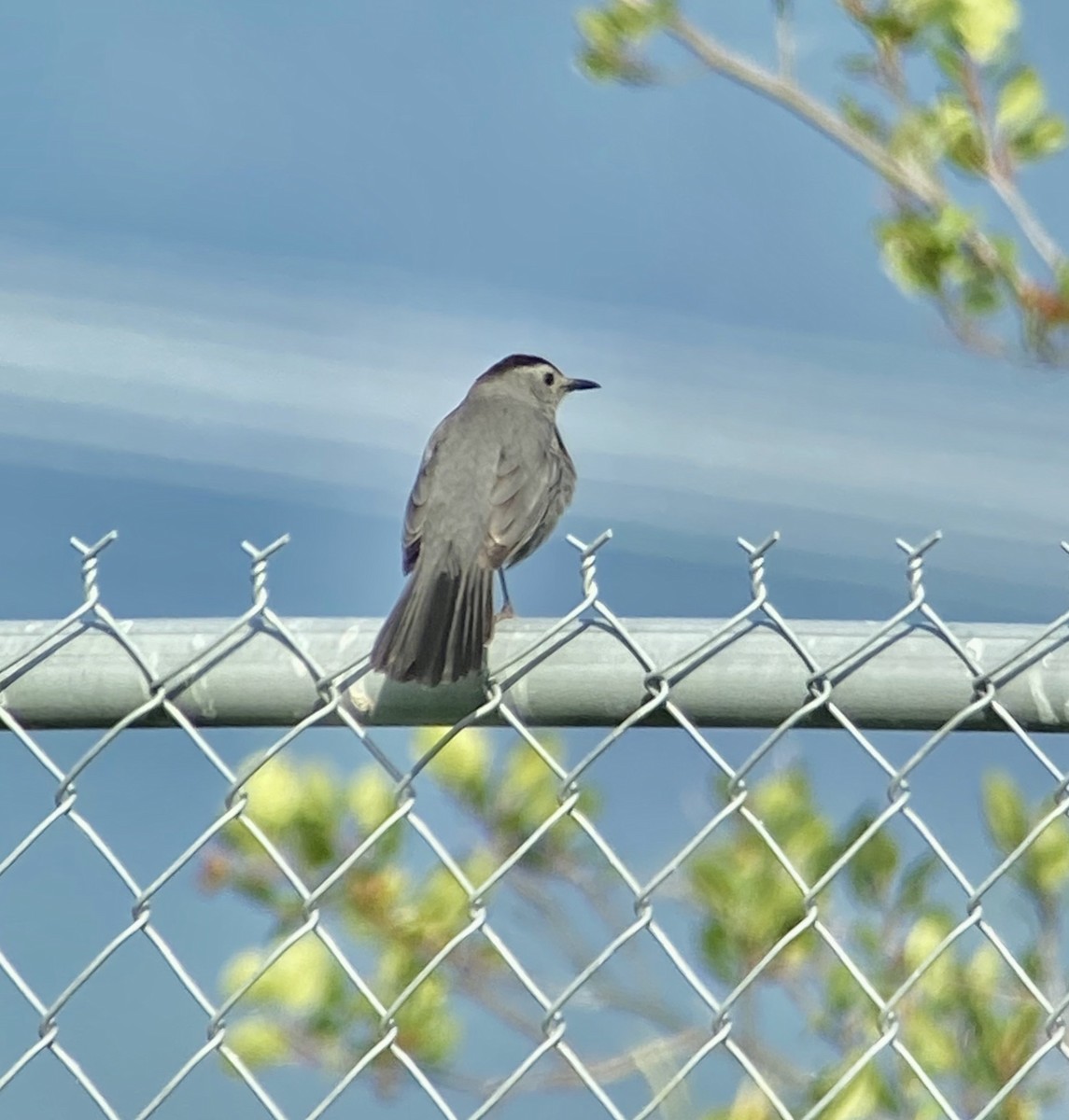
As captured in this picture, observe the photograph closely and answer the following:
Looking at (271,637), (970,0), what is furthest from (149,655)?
(970,0)

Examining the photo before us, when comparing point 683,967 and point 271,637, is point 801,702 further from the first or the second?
point 271,637

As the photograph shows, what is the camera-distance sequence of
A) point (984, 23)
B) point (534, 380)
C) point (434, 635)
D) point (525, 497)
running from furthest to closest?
1. point (534, 380)
2. point (525, 497)
3. point (984, 23)
4. point (434, 635)

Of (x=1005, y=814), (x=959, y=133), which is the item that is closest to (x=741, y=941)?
(x=1005, y=814)

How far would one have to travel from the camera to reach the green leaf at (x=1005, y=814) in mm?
3059

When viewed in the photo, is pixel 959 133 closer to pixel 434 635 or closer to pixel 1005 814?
pixel 1005 814

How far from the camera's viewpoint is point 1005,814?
3062 millimetres

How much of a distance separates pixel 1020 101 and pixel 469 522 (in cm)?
141

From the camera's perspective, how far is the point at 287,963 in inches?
117

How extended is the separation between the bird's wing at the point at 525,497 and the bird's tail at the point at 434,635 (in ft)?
1.78

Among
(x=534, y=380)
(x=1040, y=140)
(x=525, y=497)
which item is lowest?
(x=1040, y=140)

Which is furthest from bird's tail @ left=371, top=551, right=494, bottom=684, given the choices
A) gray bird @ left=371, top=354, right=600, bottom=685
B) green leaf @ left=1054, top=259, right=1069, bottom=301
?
green leaf @ left=1054, top=259, right=1069, bottom=301

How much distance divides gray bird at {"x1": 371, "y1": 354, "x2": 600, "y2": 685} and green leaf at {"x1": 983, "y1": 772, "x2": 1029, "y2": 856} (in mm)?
918

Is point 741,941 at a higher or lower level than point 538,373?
lower

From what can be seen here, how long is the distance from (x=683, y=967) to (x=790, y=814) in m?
1.06
